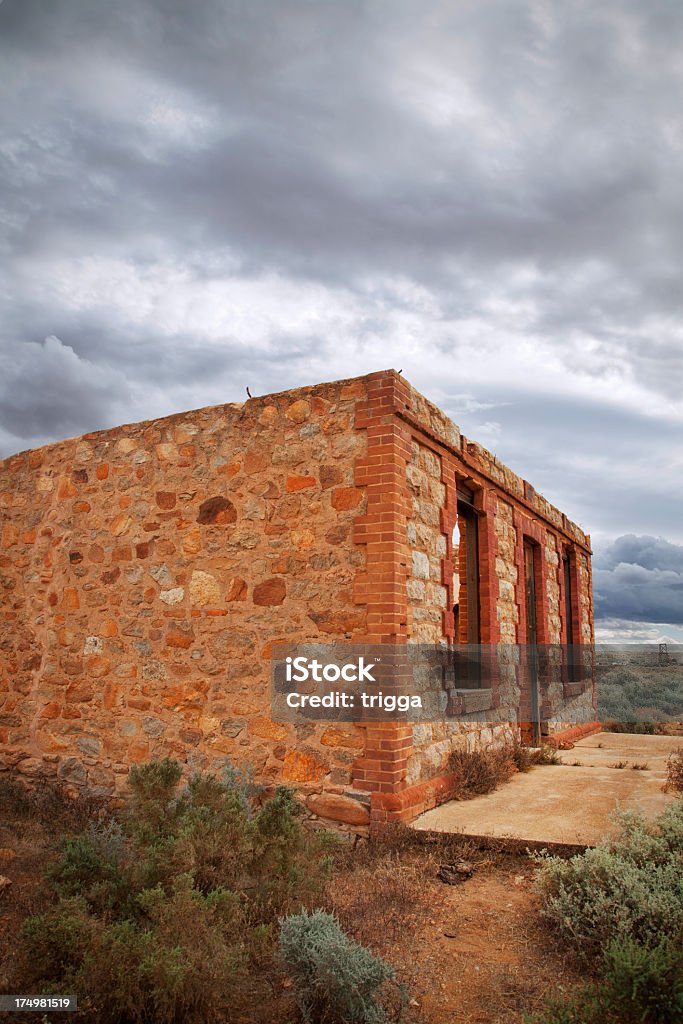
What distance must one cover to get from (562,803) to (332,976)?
394cm

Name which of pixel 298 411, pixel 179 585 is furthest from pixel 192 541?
pixel 298 411

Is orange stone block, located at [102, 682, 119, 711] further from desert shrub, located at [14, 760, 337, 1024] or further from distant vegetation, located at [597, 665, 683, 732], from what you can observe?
distant vegetation, located at [597, 665, 683, 732]

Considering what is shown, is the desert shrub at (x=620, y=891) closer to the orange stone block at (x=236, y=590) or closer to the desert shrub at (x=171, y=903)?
the desert shrub at (x=171, y=903)

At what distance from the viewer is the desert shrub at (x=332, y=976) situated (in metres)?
3.00

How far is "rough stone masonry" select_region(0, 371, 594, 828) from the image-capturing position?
6.15 m

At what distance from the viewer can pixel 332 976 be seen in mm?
3008

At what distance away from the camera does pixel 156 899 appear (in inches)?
133

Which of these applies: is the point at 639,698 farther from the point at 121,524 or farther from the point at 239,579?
the point at 121,524

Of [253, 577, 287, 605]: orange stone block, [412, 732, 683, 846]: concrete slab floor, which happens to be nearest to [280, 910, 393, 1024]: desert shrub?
[412, 732, 683, 846]: concrete slab floor

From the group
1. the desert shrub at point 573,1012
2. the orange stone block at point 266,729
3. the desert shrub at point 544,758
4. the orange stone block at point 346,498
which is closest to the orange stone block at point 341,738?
the orange stone block at point 266,729

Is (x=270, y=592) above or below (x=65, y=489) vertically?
below

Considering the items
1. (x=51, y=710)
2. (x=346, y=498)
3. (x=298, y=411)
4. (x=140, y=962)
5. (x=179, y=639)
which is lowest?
(x=140, y=962)

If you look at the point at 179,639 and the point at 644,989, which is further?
the point at 179,639

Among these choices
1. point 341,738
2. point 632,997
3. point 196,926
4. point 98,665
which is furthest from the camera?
point 98,665
